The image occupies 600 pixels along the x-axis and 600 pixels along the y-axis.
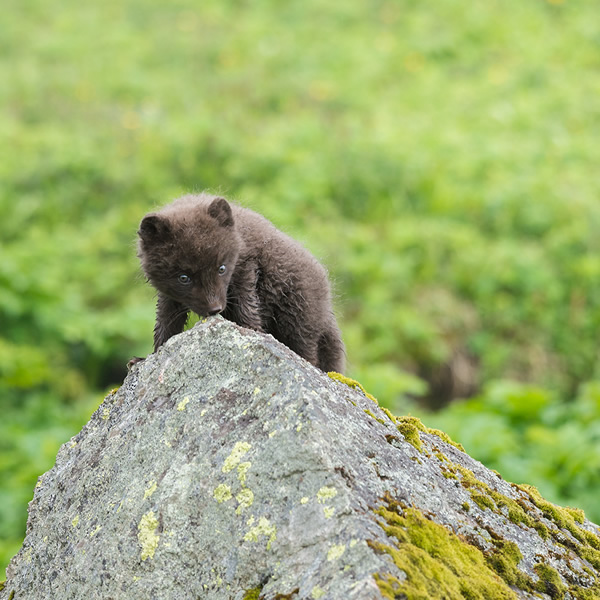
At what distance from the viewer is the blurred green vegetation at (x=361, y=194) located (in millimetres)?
8039

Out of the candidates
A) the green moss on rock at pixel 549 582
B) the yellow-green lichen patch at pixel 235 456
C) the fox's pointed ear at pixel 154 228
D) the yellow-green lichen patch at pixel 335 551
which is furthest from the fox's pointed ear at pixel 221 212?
the green moss on rock at pixel 549 582

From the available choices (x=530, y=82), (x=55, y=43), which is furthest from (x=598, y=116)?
(x=55, y=43)

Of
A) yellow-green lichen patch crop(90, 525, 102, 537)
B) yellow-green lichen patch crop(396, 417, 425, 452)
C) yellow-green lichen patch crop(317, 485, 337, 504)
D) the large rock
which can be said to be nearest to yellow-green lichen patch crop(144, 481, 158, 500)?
the large rock

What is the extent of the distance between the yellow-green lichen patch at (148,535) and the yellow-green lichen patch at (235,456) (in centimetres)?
33

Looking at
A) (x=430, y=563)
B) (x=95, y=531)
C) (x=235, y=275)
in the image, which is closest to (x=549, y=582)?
(x=430, y=563)

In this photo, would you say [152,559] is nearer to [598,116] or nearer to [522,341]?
[522,341]

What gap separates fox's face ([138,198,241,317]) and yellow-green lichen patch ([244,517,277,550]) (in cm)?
135

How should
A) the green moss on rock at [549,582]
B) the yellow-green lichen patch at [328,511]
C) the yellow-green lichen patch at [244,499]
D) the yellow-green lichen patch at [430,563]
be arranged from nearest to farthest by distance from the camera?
the yellow-green lichen patch at [430,563] < the yellow-green lichen patch at [328,511] < the yellow-green lichen patch at [244,499] < the green moss on rock at [549,582]

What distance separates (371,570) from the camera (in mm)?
2264

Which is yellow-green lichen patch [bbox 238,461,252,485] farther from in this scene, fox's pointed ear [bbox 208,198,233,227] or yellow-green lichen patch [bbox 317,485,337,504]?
fox's pointed ear [bbox 208,198,233,227]

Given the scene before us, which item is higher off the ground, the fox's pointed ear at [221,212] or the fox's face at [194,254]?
the fox's pointed ear at [221,212]

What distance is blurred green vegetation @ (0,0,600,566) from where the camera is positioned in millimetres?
8039

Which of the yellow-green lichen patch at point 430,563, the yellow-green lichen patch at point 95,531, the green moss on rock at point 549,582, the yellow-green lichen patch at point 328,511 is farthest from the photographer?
the yellow-green lichen patch at point 95,531

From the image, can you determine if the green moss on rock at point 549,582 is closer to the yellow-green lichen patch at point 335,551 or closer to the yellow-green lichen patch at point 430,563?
the yellow-green lichen patch at point 430,563
